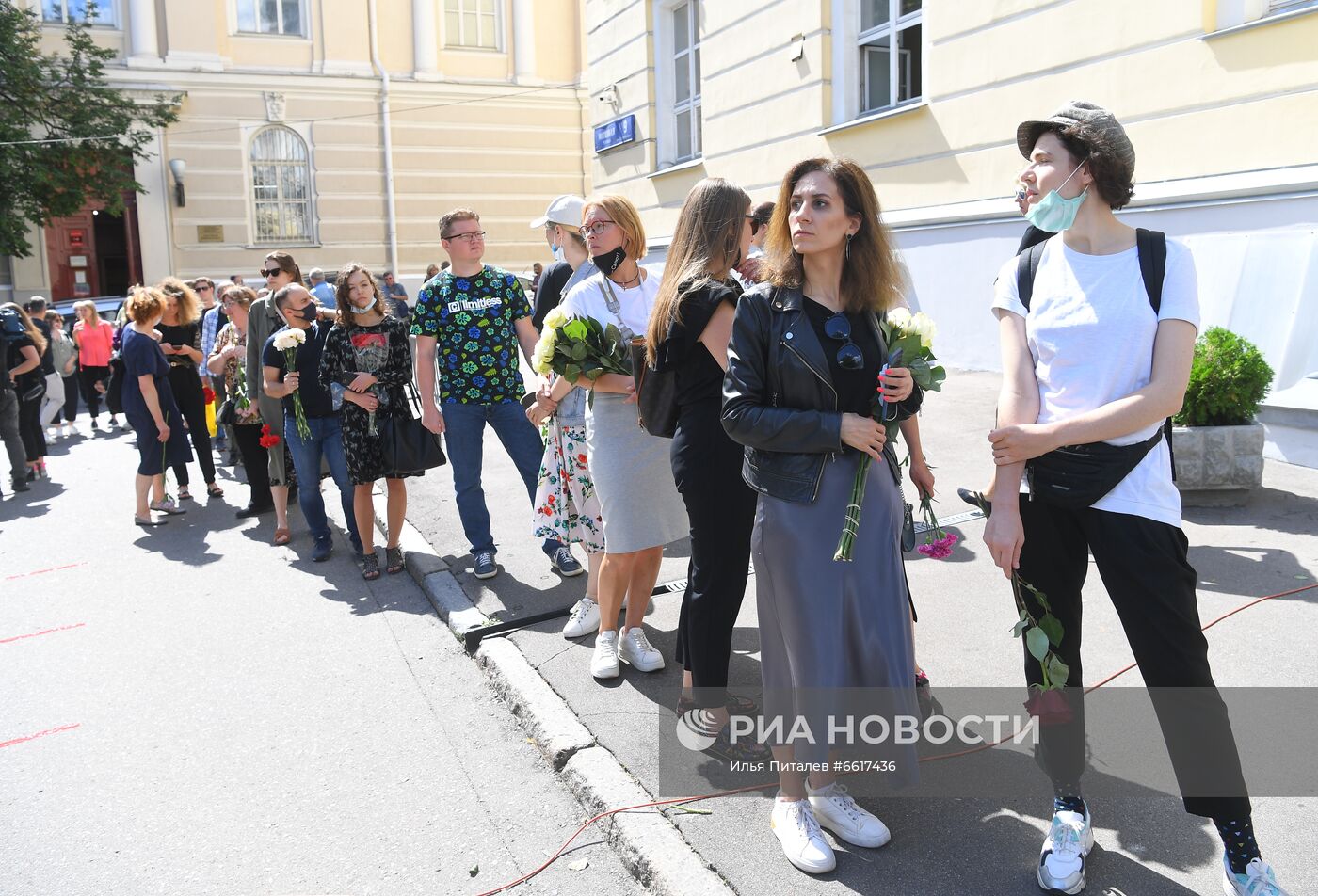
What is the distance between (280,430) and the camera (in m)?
7.83

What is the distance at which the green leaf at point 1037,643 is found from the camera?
9.40 ft

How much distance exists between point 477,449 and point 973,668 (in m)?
3.22

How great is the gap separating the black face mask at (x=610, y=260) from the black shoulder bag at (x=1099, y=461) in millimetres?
2258

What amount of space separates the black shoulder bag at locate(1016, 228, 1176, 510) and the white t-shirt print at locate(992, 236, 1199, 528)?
0.7 inches

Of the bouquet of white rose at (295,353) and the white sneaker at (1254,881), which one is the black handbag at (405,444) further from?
the white sneaker at (1254,881)

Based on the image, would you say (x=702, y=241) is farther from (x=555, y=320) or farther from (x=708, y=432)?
(x=555, y=320)

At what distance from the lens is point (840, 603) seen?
2949mm

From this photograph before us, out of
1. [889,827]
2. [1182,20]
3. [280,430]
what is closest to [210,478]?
[280,430]

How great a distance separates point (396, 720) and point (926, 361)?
273cm

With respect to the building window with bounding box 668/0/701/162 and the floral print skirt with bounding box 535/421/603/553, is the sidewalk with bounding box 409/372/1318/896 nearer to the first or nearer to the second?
the floral print skirt with bounding box 535/421/603/553

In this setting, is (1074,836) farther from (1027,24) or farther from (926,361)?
(1027,24)

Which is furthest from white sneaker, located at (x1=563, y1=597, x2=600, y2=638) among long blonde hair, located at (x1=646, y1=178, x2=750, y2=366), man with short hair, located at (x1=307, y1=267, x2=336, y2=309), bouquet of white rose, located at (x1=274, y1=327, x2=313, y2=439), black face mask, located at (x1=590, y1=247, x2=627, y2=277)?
man with short hair, located at (x1=307, y1=267, x2=336, y2=309)

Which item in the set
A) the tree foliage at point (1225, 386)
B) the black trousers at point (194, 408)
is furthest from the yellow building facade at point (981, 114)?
the black trousers at point (194, 408)

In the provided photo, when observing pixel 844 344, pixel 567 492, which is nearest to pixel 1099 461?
pixel 844 344
